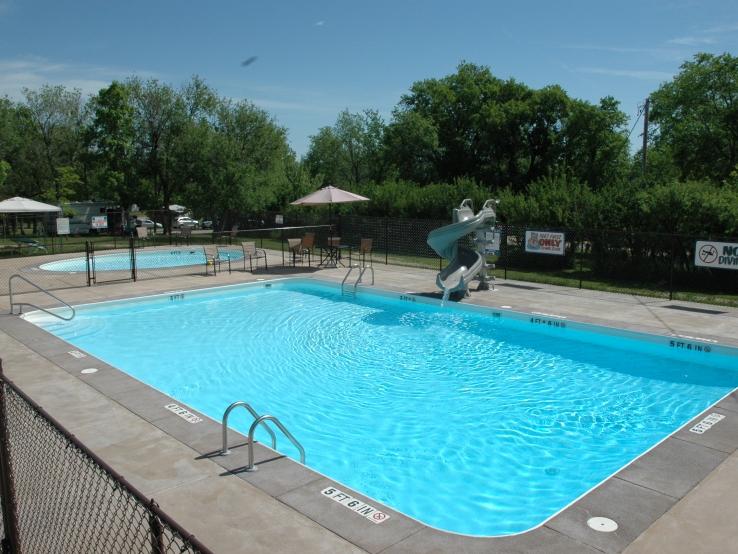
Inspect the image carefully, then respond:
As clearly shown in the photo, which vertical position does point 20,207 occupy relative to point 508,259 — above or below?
above

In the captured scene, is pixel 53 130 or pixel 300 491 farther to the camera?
pixel 53 130

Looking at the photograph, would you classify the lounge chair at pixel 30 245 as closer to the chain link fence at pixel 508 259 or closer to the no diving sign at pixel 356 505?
the chain link fence at pixel 508 259

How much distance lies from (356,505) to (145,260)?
22941 mm

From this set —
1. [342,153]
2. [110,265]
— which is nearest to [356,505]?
[110,265]

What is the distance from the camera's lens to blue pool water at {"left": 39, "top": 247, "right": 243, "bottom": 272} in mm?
24125

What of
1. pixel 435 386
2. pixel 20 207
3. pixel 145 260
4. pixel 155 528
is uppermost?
pixel 20 207

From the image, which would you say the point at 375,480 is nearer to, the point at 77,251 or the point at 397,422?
the point at 397,422

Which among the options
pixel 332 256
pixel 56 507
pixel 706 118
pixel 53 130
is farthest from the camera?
pixel 53 130

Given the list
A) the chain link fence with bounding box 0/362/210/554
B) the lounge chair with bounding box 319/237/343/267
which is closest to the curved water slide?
the lounge chair with bounding box 319/237/343/267

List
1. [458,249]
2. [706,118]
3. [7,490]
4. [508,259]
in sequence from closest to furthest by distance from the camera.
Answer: [7,490] → [458,249] → [508,259] → [706,118]

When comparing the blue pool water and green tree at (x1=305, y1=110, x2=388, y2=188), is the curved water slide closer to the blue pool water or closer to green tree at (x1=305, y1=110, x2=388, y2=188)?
the blue pool water

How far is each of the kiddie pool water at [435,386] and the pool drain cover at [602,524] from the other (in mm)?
1003

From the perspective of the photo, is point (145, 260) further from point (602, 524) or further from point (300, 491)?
point (602, 524)

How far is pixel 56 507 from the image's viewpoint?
16.5ft
